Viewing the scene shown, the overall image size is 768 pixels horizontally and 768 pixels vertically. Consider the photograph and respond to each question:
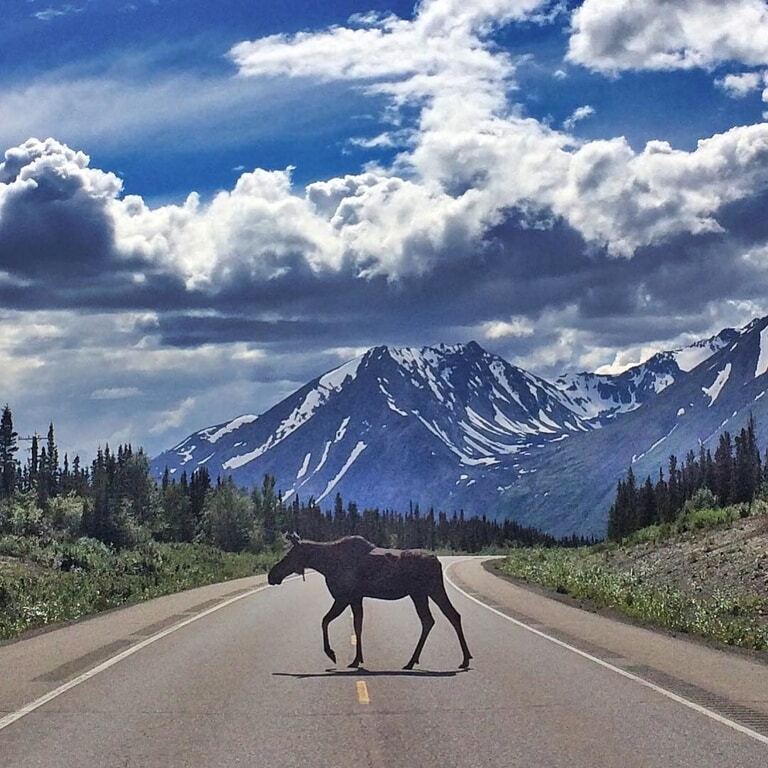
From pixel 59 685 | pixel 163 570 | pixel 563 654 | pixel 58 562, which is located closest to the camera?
pixel 59 685

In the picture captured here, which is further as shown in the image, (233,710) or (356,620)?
(356,620)

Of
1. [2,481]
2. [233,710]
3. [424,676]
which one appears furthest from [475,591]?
[2,481]

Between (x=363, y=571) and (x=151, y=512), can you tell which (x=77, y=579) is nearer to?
(x=363, y=571)

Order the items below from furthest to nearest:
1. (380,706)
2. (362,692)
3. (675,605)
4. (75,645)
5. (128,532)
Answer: (128,532) → (675,605) → (75,645) → (362,692) → (380,706)

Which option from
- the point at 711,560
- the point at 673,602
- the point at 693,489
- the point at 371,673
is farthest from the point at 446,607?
the point at 693,489

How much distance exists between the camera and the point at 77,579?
46.6 metres

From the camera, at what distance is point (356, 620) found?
679 inches

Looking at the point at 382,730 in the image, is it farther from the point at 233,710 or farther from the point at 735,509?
the point at 735,509

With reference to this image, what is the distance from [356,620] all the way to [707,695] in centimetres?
492

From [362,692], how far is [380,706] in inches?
51.7

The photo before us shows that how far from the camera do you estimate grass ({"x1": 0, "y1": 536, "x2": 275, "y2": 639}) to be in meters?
31.8

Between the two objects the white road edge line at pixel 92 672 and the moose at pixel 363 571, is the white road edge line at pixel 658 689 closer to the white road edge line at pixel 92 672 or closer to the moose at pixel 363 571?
the moose at pixel 363 571

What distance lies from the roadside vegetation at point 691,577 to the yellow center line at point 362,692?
9.22 meters

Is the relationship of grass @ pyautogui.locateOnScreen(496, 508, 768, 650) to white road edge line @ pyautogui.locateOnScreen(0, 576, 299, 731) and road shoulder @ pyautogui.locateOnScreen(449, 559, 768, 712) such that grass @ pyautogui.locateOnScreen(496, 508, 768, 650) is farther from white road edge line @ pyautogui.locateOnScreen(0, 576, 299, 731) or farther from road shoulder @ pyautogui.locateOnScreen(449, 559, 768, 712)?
white road edge line @ pyautogui.locateOnScreen(0, 576, 299, 731)
